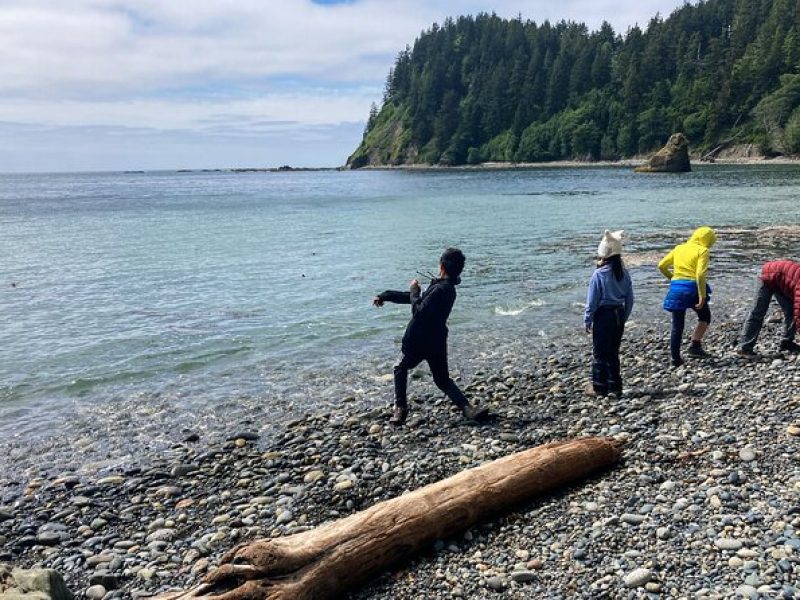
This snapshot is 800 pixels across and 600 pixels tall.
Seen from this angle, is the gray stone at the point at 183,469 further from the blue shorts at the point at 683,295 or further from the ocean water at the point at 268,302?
the blue shorts at the point at 683,295

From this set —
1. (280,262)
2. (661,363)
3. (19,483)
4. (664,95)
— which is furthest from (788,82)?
(19,483)

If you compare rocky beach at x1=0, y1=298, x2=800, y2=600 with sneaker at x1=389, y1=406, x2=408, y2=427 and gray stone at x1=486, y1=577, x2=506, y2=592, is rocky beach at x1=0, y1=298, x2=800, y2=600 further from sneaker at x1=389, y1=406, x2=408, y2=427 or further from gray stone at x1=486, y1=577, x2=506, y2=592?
sneaker at x1=389, y1=406, x2=408, y2=427

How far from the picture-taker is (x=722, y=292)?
21.0m

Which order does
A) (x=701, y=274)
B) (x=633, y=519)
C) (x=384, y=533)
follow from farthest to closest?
(x=701, y=274)
(x=633, y=519)
(x=384, y=533)

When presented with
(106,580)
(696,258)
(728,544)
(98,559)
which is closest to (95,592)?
(106,580)

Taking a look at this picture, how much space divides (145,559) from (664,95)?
190 m

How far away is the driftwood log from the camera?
5633 millimetres

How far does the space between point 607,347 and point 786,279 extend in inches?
154

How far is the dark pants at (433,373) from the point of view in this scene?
1020 centimetres

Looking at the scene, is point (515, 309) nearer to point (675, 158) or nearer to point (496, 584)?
point (496, 584)

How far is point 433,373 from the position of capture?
10.5 m

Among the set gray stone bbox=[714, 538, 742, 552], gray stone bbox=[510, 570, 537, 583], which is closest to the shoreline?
gray stone bbox=[714, 538, 742, 552]

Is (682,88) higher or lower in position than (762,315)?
higher

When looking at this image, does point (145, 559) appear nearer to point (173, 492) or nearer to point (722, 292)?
point (173, 492)
